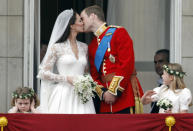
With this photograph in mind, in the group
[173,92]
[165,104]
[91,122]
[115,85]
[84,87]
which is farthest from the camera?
[173,92]

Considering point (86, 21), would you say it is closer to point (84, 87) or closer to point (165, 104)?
point (84, 87)

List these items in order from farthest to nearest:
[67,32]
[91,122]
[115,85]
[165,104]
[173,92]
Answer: [67,32], [173,92], [115,85], [165,104], [91,122]

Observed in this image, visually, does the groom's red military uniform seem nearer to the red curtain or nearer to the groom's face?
the groom's face

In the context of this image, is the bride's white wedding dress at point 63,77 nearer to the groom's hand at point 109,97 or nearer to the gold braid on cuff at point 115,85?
the groom's hand at point 109,97

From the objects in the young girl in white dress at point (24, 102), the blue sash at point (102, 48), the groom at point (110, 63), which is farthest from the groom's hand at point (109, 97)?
the young girl in white dress at point (24, 102)

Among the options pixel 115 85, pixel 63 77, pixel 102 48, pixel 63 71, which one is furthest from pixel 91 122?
pixel 102 48

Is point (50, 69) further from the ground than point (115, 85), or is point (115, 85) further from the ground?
point (50, 69)

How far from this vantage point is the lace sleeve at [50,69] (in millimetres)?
8297

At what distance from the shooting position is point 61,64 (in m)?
8.35

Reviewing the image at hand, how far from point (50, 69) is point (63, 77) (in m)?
0.21

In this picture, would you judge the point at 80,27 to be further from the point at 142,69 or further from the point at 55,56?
the point at 142,69

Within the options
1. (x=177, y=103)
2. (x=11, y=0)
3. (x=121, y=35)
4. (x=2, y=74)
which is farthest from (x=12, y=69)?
(x=177, y=103)

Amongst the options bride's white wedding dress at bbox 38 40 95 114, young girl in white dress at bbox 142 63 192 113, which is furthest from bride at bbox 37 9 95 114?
young girl in white dress at bbox 142 63 192 113

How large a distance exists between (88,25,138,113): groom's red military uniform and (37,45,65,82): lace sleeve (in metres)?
0.49
